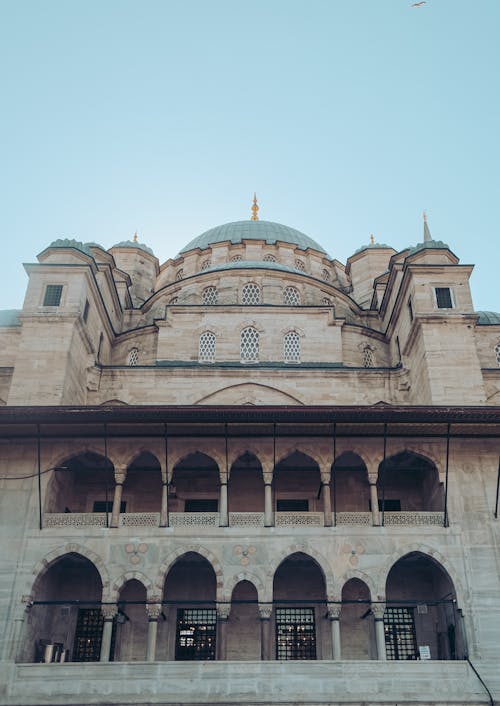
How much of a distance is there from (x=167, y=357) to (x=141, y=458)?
5131mm

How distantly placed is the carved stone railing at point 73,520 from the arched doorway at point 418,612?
23.7ft

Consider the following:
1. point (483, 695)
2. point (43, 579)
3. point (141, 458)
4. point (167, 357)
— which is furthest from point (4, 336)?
point (483, 695)

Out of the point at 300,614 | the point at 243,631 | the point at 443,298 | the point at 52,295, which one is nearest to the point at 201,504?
the point at 243,631

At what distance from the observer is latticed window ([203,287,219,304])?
26.4 meters

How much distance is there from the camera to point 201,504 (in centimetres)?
1839

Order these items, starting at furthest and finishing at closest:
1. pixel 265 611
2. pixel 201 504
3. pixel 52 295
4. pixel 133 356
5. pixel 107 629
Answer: pixel 133 356 < pixel 52 295 < pixel 201 504 < pixel 265 611 < pixel 107 629

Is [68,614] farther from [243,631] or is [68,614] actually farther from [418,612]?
[418,612]

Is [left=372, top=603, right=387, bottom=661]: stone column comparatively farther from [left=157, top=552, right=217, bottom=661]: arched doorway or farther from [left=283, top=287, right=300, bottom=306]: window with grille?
[left=283, top=287, right=300, bottom=306]: window with grille

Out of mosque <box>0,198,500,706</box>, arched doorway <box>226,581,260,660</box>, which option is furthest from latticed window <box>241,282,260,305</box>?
arched doorway <box>226,581,260,660</box>

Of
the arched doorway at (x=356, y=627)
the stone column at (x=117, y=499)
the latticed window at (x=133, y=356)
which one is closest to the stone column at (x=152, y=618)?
the stone column at (x=117, y=499)

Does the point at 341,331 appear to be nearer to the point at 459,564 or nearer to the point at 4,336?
the point at 459,564

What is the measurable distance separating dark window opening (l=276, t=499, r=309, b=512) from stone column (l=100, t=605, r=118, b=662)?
534 cm

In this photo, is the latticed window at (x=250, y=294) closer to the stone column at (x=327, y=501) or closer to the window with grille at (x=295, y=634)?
the stone column at (x=327, y=501)

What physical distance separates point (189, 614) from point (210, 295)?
13.0 m
